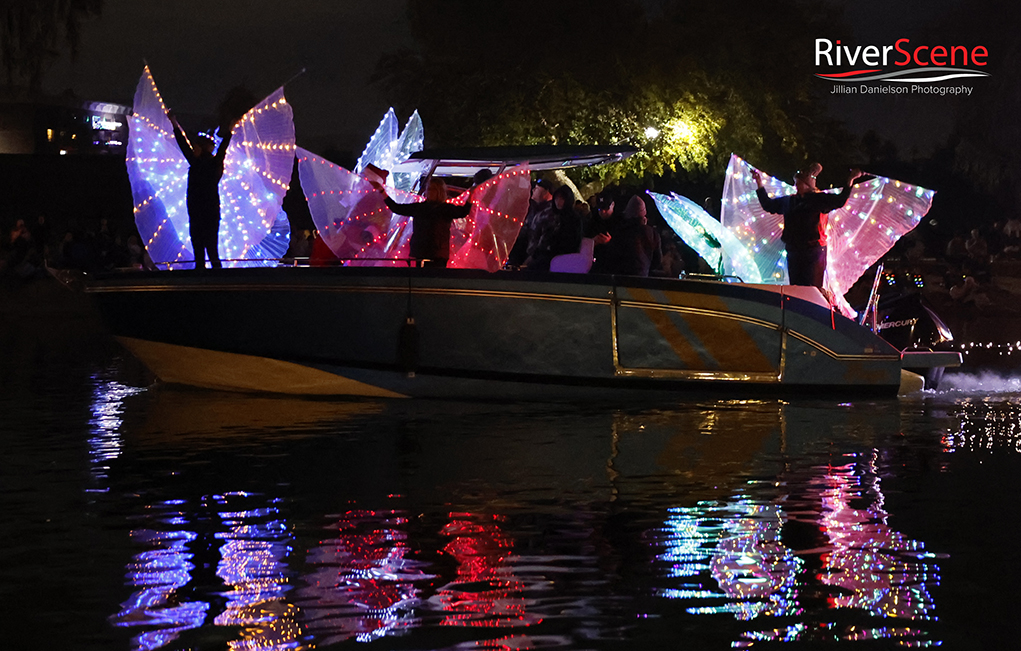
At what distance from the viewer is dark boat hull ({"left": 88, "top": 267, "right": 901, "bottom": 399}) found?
12617 millimetres

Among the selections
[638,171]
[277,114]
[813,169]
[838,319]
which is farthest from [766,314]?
[638,171]

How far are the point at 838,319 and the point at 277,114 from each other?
5565 mm

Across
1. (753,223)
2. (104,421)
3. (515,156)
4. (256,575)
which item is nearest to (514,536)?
(256,575)

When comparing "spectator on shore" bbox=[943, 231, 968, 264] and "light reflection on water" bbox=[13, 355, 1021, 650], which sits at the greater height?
"spectator on shore" bbox=[943, 231, 968, 264]

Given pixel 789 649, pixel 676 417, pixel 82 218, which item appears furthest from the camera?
pixel 82 218

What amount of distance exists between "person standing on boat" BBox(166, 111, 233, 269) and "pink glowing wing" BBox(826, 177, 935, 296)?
5891 millimetres

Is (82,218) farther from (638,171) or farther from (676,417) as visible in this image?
(676,417)

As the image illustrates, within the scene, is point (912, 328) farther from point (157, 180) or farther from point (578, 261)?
point (157, 180)

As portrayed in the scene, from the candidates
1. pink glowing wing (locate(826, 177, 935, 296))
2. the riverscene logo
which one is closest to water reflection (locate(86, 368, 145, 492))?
pink glowing wing (locate(826, 177, 935, 296))

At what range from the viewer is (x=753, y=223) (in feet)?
46.5

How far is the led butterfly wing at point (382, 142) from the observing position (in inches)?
566

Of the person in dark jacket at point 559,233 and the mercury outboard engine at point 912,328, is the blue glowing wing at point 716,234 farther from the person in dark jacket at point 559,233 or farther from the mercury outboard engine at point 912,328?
the mercury outboard engine at point 912,328

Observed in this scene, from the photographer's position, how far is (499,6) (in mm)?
30703

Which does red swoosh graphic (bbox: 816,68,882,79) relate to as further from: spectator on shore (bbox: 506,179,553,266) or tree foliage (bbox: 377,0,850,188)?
spectator on shore (bbox: 506,179,553,266)
